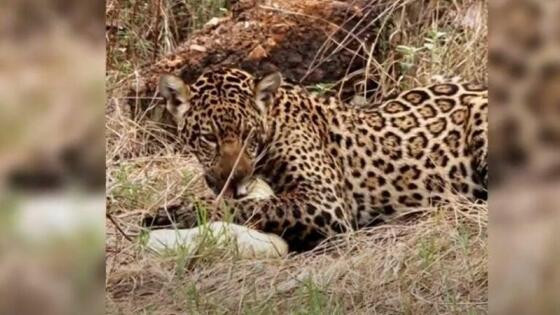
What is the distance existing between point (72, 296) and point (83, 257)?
0.07m

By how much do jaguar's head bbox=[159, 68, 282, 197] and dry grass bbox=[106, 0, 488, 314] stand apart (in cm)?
4

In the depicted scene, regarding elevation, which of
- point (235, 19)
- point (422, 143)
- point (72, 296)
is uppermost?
point (235, 19)

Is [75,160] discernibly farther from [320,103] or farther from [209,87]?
[320,103]

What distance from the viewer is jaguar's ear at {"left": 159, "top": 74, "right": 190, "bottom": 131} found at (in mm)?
2734

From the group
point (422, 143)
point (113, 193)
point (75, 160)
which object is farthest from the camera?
point (422, 143)

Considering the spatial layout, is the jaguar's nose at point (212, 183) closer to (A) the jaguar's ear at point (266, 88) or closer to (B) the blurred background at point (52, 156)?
(A) the jaguar's ear at point (266, 88)

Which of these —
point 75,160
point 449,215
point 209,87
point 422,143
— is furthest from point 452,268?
point 75,160

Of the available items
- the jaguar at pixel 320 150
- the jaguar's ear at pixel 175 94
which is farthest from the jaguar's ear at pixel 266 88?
the jaguar's ear at pixel 175 94

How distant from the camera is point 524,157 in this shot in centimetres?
249

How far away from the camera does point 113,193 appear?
2.68 m

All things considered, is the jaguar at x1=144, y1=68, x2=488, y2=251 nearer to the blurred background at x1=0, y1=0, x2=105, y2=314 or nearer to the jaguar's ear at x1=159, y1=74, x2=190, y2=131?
the jaguar's ear at x1=159, y1=74, x2=190, y2=131

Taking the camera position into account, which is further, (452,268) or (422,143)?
(422,143)

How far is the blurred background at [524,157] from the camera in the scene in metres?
2.43

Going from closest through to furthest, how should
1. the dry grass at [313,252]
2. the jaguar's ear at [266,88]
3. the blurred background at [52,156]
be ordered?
1. the blurred background at [52,156]
2. the dry grass at [313,252]
3. the jaguar's ear at [266,88]
